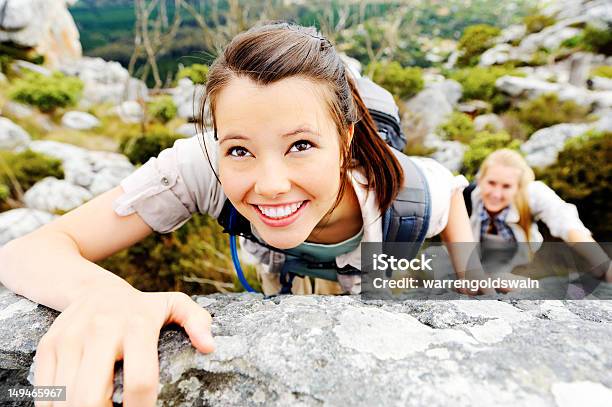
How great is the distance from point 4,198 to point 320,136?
16.6ft

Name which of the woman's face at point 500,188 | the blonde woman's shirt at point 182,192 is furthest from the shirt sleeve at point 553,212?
the blonde woman's shirt at point 182,192

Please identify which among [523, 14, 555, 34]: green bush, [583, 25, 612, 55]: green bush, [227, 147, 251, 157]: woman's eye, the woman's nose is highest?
[523, 14, 555, 34]: green bush

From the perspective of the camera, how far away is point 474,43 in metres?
15.0

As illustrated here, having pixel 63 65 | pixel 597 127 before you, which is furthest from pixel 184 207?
pixel 63 65

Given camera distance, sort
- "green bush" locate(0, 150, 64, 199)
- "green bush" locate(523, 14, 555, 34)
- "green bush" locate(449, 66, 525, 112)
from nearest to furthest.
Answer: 1. "green bush" locate(0, 150, 64, 199)
2. "green bush" locate(449, 66, 525, 112)
3. "green bush" locate(523, 14, 555, 34)

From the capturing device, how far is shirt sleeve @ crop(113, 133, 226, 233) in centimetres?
129

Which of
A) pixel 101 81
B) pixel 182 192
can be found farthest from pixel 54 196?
pixel 101 81

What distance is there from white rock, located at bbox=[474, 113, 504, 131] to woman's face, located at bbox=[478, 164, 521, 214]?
4.87 m

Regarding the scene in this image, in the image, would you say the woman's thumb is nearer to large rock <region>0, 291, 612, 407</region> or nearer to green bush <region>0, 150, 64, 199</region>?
large rock <region>0, 291, 612, 407</region>

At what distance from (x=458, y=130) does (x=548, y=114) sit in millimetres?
1638

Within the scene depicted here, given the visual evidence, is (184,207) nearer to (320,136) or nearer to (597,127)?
(320,136)

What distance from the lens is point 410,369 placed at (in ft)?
2.23

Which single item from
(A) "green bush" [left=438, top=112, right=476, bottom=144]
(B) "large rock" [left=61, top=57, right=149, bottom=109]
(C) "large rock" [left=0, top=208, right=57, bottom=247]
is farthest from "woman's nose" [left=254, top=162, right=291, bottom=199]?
(B) "large rock" [left=61, top=57, right=149, bottom=109]

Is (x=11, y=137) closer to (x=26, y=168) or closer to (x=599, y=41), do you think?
(x=26, y=168)
